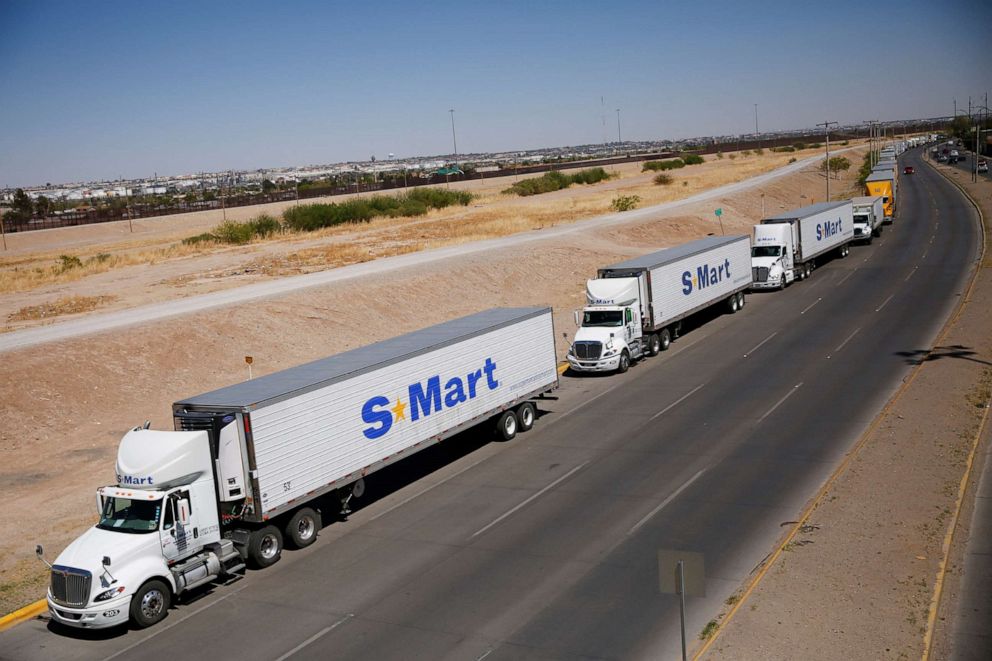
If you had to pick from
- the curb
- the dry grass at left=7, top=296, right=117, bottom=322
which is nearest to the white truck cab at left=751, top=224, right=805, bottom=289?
the dry grass at left=7, top=296, right=117, bottom=322

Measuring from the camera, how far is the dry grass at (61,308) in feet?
140

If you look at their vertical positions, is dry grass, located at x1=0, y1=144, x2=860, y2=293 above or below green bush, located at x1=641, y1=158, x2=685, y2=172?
below

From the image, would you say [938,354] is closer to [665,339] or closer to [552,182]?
[665,339]

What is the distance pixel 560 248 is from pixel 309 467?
4279cm

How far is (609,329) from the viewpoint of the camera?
1293 inches

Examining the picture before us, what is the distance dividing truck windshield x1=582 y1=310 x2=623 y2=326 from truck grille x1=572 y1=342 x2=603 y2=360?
4.56 ft

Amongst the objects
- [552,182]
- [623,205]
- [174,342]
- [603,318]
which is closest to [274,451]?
[603,318]

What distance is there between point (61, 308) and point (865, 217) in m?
53.0

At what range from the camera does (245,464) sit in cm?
1716

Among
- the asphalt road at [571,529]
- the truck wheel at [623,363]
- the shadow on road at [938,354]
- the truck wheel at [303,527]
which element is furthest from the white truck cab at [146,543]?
the shadow on road at [938,354]

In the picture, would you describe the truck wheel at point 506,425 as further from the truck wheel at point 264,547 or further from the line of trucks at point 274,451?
the truck wheel at point 264,547

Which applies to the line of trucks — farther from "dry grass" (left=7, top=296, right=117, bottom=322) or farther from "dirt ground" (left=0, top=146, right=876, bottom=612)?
"dry grass" (left=7, top=296, right=117, bottom=322)

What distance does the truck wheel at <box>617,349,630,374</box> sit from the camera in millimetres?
32562

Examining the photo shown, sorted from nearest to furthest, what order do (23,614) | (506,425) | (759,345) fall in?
(23,614) → (506,425) → (759,345)
